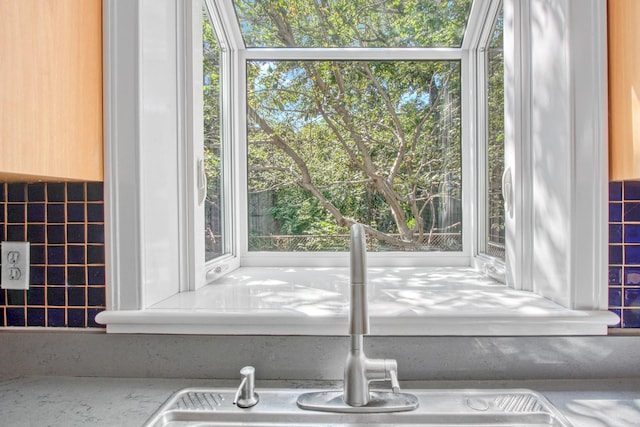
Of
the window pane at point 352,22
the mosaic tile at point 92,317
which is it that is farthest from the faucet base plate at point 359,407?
the window pane at point 352,22

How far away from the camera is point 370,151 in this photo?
1.62m

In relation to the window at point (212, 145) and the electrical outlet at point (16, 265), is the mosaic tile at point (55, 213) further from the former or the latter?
the window at point (212, 145)

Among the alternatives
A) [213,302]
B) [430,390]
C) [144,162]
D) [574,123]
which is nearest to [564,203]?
[574,123]

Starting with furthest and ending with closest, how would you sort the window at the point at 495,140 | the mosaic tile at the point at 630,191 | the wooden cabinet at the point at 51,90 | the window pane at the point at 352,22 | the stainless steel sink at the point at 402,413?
1. the window pane at the point at 352,22
2. the window at the point at 495,140
3. the mosaic tile at the point at 630,191
4. the stainless steel sink at the point at 402,413
5. the wooden cabinet at the point at 51,90

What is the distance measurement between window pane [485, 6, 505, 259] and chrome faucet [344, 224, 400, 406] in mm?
764

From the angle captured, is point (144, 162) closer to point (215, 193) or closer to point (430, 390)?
point (215, 193)

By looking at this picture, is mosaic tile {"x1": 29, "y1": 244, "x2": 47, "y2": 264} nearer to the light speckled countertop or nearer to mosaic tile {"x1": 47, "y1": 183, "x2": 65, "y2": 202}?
mosaic tile {"x1": 47, "y1": 183, "x2": 65, "y2": 202}

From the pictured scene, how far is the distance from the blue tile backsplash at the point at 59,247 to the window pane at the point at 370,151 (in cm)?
78

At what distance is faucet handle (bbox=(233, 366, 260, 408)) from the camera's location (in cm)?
87

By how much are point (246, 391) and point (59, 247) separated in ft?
2.02

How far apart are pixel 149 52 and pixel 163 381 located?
2.81 feet

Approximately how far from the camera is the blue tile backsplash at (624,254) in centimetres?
97

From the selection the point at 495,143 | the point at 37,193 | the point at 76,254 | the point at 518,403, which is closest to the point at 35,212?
the point at 37,193

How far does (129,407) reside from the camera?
0.85 m
